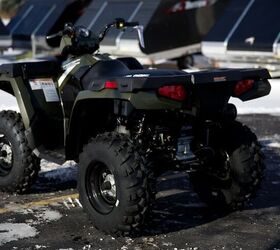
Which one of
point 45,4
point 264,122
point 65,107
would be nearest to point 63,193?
point 65,107

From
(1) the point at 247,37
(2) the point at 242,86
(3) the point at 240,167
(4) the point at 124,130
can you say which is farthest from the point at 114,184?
(1) the point at 247,37

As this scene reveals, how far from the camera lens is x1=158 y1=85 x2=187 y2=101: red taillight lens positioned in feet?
14.3

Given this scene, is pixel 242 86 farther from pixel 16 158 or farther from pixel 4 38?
pixel 4 38

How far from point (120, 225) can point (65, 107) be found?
1.41 m

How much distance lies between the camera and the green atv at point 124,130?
4.50 metres

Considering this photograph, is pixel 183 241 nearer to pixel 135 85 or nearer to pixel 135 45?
pixel 135 85

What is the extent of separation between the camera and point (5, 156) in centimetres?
601

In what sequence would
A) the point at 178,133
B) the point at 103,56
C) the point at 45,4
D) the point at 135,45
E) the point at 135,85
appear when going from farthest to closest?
the point at 45,4
the point at 135,45
the point at 103,56
the point at 178,133
the point at 135,85

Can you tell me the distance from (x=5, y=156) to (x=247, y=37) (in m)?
8.54

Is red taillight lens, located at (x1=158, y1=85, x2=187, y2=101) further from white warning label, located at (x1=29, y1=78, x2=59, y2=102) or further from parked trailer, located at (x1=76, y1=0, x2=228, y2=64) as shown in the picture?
parked trailer, located at (x1=76, y1=0, x2=228, y2=64)

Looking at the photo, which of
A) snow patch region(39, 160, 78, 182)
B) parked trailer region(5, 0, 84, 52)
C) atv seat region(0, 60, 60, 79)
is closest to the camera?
atv seat region(0, 60, 60, 79)

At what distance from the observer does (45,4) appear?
19719 millimetres

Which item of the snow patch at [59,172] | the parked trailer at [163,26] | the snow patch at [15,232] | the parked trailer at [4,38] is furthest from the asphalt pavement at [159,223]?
the parked trailer at [4,38]

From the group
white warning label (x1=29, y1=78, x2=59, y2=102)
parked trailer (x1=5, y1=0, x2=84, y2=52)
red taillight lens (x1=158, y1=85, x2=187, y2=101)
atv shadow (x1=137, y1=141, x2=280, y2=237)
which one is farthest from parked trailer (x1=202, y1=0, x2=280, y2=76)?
red taillight lens (x1=158, y1=85, x2=187, y2=101)
